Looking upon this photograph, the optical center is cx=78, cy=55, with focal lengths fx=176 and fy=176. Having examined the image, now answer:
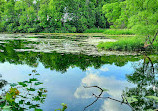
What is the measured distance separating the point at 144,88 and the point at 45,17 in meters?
28.3

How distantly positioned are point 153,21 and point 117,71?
245 inches

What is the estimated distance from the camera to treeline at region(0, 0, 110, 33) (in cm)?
3105

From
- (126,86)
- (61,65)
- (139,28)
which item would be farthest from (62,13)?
(126,86)

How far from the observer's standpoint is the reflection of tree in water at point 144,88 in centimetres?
384

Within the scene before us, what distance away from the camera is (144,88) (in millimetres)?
5078

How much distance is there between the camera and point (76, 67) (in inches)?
293

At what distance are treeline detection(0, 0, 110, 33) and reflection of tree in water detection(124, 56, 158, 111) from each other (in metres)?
24.7

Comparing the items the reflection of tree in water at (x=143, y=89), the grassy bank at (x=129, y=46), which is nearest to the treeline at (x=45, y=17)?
the grassy bank at (x=129, y=46)

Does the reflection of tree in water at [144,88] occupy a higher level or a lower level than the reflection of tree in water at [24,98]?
lower

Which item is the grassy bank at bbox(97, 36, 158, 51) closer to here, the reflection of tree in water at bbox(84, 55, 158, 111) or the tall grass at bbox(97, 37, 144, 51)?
the tall grass at bbox(97, 37, 144, 51)

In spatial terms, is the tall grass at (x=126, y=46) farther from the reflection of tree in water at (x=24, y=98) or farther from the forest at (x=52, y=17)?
the forest at (x=52, y=17)

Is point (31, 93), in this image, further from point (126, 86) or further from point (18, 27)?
point (18, 27)

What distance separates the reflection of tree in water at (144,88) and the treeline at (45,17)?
24682 millimetres

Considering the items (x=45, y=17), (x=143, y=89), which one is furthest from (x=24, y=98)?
(x=45, y=17)
